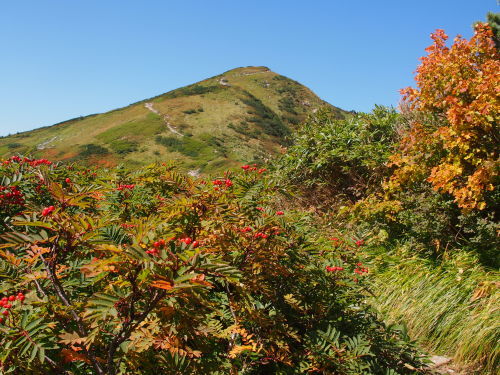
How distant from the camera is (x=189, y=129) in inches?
1881

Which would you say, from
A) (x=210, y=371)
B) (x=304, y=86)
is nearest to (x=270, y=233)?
(x=210, y=371)

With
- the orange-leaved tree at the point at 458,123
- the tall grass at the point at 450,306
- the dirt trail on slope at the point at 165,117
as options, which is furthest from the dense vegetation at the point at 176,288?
the dirt trail on slope at the point at 165,117

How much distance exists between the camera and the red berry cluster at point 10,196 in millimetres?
2729

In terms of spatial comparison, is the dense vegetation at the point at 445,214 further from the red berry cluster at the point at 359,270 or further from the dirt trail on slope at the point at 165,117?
the dirt trail on slope at the point at 165,117

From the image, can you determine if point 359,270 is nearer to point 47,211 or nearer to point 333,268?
point 333,268

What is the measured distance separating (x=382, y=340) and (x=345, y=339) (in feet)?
1.59

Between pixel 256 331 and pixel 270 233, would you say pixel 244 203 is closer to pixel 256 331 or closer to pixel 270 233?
pixel 270 233

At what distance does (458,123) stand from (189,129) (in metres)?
44.8

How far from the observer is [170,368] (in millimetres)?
1851

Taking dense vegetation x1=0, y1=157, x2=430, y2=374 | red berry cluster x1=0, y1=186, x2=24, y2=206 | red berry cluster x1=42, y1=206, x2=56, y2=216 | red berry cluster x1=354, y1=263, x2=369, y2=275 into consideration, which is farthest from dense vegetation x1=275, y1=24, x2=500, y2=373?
red berry cluster x1=42, y1=206, x2=56, y2=216

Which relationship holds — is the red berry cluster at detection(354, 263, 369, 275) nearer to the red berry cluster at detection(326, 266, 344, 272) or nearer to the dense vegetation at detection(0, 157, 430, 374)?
the dense vegetation at detection(0, 157, 430, 374)

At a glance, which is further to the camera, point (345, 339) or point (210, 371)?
point (345, 339)

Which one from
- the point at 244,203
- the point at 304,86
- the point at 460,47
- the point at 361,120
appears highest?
the point at 304,86

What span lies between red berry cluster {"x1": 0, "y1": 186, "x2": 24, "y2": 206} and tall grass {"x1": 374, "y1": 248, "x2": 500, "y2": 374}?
3054 millimetres
